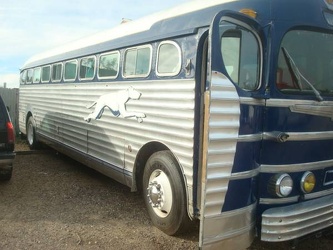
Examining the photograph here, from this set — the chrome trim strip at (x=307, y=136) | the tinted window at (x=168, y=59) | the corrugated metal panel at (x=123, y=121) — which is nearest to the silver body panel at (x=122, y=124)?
the corrugated metal panel at (x=123, y=121)

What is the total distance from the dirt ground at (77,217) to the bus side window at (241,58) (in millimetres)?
1922

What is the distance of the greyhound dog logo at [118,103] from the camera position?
4.85m

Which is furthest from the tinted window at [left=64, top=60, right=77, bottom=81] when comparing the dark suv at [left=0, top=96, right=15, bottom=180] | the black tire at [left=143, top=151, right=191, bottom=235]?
the black tire at [left=143, top=151, right=191, bottom=235]

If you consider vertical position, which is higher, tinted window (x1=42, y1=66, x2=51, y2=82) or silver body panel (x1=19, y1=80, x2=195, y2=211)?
tinted window (x1=42, y1=66, x2=51, y2=82)

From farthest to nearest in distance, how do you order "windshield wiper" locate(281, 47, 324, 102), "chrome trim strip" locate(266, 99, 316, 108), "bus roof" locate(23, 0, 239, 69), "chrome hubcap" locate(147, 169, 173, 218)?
"chrome hubcap" locate(147, 169, 173, 218) → "bus roof" locate(23, 0, 239, 69) → "windshield wiper" locate(281, 47, 324, 102) → "chrome trim strip" locate(266, 99, 316, 108)

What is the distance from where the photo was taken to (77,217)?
197 inches

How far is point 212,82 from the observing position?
10.1ft

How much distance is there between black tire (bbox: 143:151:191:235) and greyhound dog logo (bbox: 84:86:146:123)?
2.15ft

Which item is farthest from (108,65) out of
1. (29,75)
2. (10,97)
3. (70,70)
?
(10,97)

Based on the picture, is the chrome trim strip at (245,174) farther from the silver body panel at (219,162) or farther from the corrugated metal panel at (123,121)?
the corrugated metal panel at (123,121)

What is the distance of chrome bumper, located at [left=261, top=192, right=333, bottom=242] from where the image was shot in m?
3.40

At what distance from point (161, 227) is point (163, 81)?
1.72 meters

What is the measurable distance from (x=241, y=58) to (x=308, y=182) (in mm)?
1401

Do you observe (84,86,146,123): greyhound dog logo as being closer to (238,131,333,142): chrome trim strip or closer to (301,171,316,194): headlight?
(238,131,333,142): chrome trim strip
